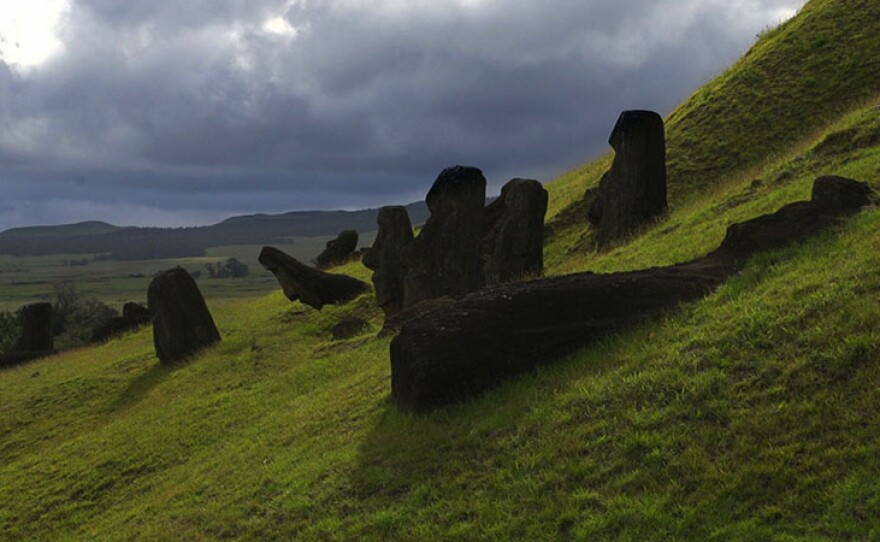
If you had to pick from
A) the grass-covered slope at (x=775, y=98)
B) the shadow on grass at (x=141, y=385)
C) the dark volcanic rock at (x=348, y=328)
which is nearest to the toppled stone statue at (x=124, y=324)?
the shadow on grass at (x=141, y=385)

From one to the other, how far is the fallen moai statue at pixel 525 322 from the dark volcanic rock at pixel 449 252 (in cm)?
954

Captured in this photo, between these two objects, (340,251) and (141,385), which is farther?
(340,251)

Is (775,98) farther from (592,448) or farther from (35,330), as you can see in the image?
(35,330)

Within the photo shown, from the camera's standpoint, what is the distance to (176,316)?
31.1m

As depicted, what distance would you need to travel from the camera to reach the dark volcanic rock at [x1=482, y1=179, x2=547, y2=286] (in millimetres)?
23859

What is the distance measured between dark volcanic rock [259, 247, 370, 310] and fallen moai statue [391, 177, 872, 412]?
69.7 feet

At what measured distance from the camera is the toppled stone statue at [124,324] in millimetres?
45906

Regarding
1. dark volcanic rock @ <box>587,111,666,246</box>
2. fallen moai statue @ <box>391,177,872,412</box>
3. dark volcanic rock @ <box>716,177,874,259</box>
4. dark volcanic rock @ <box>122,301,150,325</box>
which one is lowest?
dark volcanic rock @ <box>122,301,150,325</box>

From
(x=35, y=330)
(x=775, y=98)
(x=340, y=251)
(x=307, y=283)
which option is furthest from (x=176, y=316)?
(x=775, y=98)

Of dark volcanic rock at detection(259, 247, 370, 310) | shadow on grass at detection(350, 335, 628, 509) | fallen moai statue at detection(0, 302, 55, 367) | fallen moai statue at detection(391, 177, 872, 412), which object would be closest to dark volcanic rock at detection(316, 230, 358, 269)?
fallen moai statue at detection(0, 302, 55, 367)

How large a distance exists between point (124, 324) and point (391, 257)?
26.0m

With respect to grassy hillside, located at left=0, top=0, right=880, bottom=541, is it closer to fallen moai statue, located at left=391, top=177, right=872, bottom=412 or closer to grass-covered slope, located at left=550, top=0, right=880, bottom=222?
fallen moai statue, located at left=391, top=177, right=872, bottom=412

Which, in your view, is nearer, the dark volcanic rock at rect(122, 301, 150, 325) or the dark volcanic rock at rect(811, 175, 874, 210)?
the dark volcanic rock at rect(811, 175, 874, 210)

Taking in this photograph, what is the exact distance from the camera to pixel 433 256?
23.8 m
